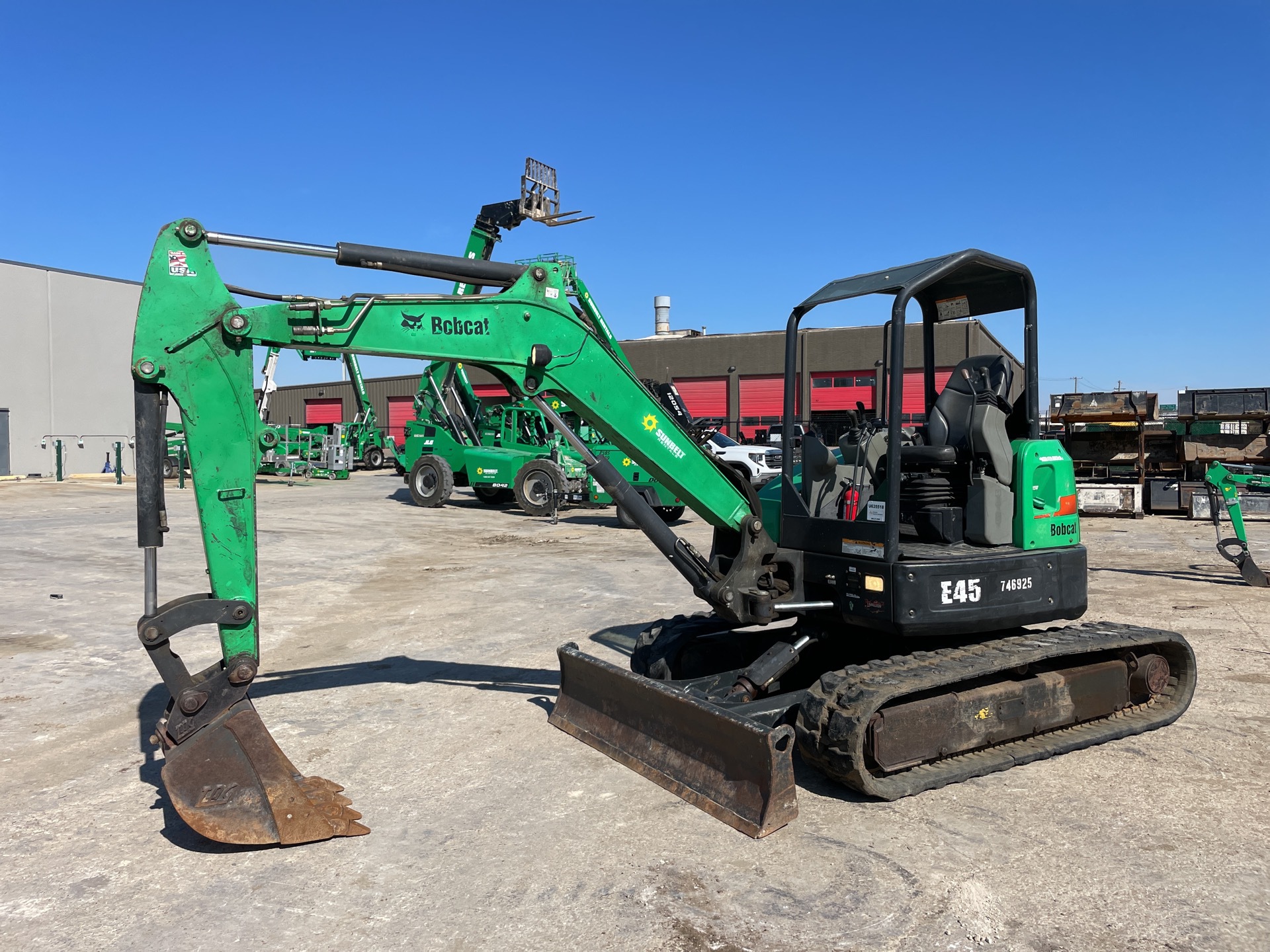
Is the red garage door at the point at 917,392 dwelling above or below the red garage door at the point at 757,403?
below

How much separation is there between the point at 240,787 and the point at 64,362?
3815 cm

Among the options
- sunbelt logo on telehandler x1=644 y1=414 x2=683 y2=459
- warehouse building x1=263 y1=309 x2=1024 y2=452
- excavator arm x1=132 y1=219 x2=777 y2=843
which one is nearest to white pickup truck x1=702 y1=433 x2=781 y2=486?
warehouse building x1=263 y1=309 x2=1024 y2=452

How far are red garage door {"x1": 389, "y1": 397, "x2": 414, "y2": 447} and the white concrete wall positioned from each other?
1618 cm

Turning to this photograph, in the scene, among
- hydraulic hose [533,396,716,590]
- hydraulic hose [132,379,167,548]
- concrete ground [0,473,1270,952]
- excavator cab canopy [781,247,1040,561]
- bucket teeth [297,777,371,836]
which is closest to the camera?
concrete ground [0,473,1270,952]

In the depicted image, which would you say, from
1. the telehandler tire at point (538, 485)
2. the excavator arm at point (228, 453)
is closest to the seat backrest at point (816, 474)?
the excavator arm at point (228, 453)

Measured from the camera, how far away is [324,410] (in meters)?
57.4

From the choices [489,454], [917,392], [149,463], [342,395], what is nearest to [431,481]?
[489,454]

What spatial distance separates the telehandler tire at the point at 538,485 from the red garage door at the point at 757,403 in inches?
871

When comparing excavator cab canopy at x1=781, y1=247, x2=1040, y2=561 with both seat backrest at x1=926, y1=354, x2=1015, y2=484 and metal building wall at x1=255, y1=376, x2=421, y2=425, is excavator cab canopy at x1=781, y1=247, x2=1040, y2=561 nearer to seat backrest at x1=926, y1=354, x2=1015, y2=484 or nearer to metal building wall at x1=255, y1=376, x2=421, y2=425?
seat backrest at x1=926, y1=354, x2=1015, y2=484

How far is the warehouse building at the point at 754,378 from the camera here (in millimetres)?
6211

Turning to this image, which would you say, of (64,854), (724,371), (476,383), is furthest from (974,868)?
(476,383)

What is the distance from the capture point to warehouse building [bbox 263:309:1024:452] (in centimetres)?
621

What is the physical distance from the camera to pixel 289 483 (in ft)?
94.6

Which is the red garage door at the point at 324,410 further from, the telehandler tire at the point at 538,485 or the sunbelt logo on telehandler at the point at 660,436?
the sunbelt logo on telehandler at the point at 660,436
